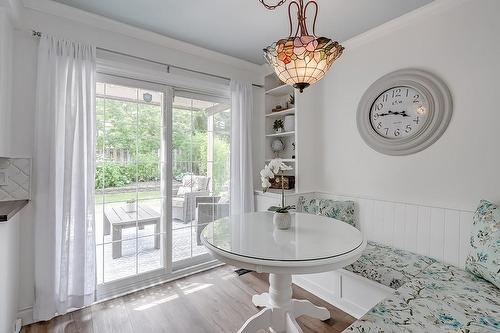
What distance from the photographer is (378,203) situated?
2416mm

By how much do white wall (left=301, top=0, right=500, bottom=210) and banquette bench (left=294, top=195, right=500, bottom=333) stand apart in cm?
29

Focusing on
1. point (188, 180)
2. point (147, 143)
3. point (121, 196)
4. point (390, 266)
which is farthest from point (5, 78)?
point (390, 266)

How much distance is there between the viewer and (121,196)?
2.45 metres

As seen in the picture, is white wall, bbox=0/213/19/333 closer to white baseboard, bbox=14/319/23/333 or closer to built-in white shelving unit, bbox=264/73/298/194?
white baseboard, bbox=14/319/23/333

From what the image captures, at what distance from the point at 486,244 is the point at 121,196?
9.49 feet

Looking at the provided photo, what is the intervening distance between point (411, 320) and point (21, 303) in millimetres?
2648

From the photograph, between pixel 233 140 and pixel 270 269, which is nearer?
pixel 270 269

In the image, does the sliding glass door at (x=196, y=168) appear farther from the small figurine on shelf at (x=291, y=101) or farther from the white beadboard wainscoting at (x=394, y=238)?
the white beadboard wainscoting at (x=394, y=238)

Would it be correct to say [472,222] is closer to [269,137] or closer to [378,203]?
[378,203]

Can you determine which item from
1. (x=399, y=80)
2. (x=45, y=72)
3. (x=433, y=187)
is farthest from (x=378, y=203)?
(x=45, y=72)

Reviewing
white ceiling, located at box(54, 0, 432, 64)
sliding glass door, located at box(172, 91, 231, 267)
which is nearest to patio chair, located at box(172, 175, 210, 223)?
sliding glass door, located at box(172, 91, 231, 267)

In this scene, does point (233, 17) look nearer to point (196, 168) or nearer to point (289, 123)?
point (289, 123)

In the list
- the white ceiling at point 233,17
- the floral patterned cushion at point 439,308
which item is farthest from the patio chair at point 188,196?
the floral patterned cushion at point 439,308

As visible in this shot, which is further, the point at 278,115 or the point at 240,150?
the point at 278,115
